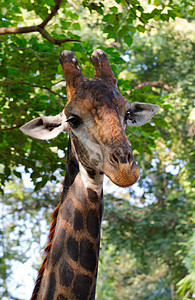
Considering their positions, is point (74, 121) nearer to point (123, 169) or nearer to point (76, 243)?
point (123, 169)

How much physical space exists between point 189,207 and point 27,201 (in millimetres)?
5575

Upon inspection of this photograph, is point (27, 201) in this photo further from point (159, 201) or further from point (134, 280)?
point (134, 280)

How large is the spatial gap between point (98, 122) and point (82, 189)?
1.73ft

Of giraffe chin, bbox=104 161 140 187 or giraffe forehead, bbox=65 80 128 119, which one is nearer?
giraffe chin, bbox=104 161 140 187

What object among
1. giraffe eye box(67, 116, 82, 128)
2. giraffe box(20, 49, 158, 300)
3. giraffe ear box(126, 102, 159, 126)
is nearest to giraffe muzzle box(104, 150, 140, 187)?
giraffe box(20, 49, 158, 300)

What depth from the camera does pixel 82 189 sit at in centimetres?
283

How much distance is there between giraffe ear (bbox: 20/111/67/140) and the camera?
305 centimetres

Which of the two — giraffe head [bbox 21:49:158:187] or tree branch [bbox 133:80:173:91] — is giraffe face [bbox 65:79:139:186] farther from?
tree branch [bbox 133:80:173:91]

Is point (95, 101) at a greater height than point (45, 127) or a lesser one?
greater

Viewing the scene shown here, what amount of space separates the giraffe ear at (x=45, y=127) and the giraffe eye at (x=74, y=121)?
0.26 meters

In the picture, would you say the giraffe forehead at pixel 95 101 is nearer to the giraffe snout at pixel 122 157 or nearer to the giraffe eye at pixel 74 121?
the giraffe eye at pixel 74 121

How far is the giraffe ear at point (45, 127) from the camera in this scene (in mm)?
3051

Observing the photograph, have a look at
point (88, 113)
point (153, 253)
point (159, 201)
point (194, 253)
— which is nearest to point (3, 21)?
point (88, 113)

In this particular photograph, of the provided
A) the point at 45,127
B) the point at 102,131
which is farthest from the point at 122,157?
the point at 45,127
